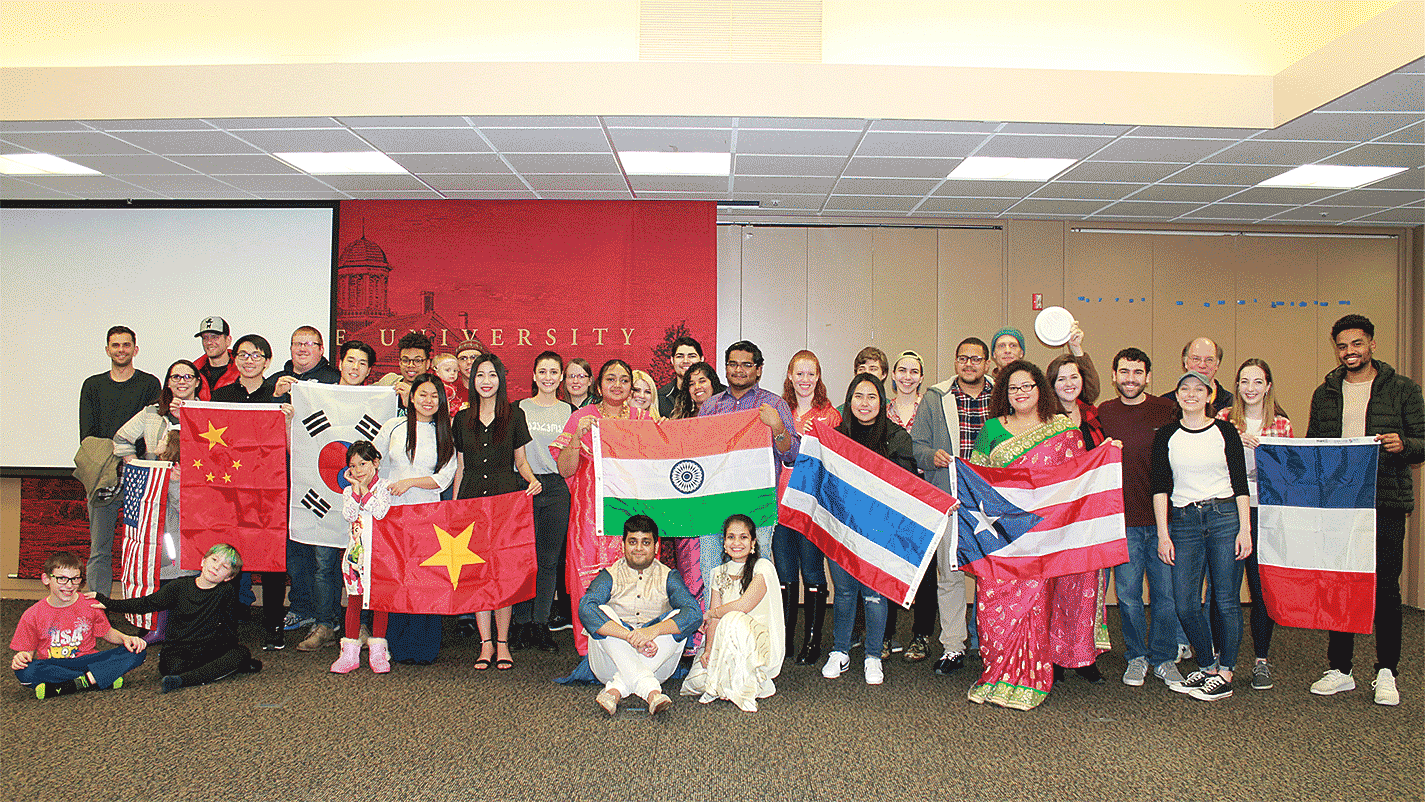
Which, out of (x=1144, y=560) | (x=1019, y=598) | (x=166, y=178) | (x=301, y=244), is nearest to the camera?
(x=1019, y=598)

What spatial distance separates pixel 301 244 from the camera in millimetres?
6516

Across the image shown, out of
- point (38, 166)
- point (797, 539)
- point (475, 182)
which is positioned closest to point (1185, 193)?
point (797, 539)

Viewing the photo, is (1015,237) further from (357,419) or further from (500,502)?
(357,419)

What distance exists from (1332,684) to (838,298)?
423cm

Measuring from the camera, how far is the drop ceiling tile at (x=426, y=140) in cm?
490

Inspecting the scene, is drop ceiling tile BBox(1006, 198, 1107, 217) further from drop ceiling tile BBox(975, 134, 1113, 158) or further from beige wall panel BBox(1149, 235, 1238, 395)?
drop ceiling tile BBox(975, 134, 1113, 158)

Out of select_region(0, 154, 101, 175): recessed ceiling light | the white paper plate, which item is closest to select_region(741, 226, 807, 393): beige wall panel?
the white paper plate

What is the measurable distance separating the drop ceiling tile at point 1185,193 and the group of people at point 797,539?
1.95 meters

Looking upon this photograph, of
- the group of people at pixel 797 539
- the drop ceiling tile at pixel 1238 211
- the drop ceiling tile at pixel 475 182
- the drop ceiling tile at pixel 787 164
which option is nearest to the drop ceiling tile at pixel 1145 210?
the drop ceiling tile at pixel 1238 211

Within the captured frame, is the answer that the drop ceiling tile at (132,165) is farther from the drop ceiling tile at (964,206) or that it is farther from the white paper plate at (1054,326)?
the white paper plate at (1054,326)

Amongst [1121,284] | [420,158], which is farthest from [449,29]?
[1121,284]

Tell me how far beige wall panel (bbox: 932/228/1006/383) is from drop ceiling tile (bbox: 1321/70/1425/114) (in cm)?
274

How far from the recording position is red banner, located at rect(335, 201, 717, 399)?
21.5ft

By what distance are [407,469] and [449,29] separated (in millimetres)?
2824
